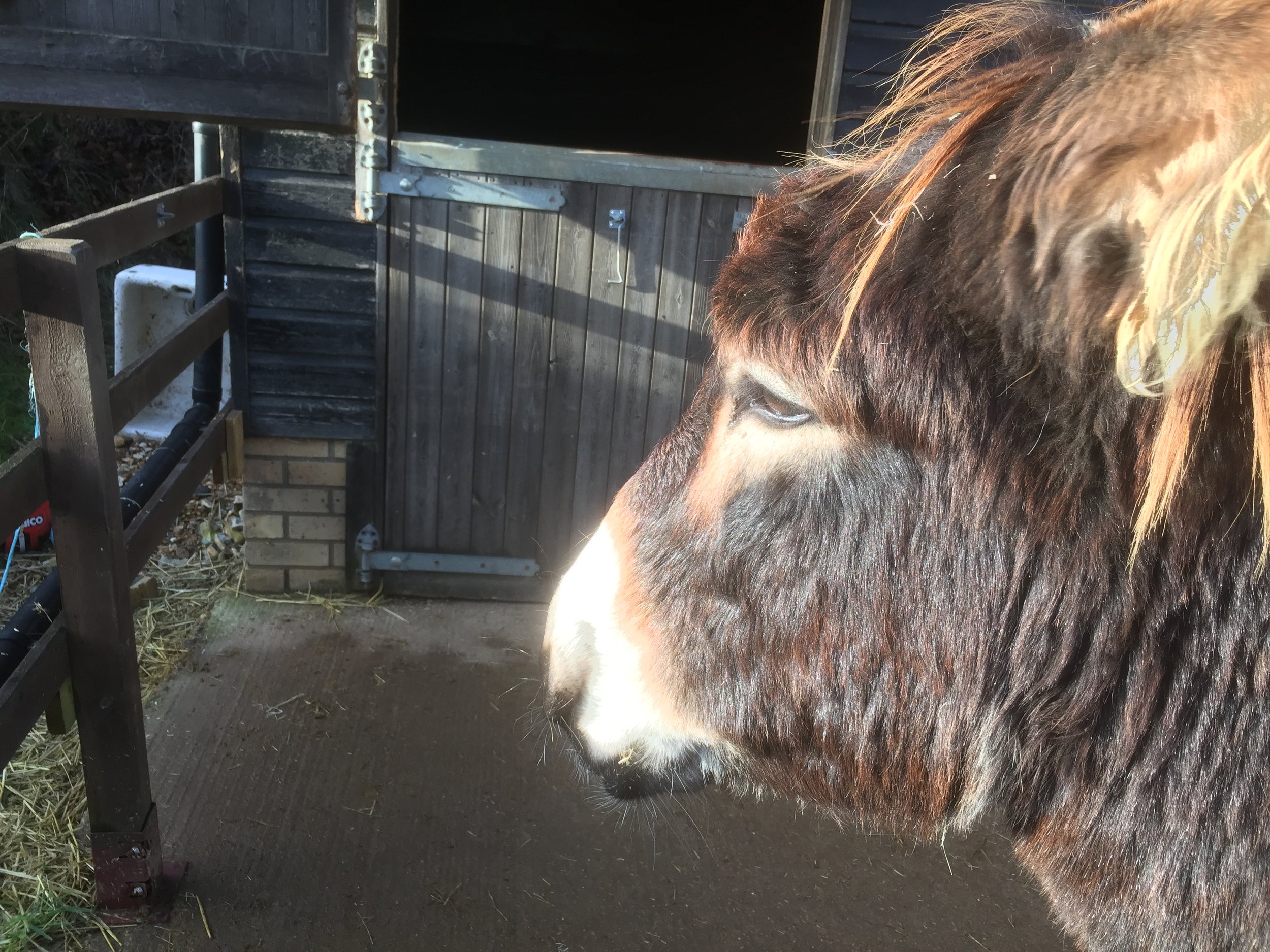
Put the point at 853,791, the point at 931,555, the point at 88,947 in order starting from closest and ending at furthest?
the point at 931,555 → the point at 853,791 → the point at 88,947

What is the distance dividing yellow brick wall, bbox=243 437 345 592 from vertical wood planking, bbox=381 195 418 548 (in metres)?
0.18

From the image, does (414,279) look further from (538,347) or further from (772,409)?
(772,409)

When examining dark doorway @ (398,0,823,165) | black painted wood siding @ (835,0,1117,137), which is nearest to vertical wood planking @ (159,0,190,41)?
black painted wood siding @ (835,0,1117,137)

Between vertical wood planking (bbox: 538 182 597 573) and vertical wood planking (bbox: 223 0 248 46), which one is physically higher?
vertical wood planking (bbox: 223 0 248 46)

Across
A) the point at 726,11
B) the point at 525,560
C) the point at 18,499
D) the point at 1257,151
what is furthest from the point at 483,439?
the point at 726,11

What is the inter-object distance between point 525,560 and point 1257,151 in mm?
3229

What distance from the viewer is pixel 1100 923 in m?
1.02

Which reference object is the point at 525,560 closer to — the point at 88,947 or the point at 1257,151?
the point at 88,947

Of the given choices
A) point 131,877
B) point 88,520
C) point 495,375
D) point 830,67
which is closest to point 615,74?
point 830,67

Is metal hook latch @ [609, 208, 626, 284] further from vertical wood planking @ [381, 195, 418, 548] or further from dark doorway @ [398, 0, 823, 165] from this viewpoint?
dark doorway @ [398, 0, 823, 165]

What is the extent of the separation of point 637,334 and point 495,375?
58cm

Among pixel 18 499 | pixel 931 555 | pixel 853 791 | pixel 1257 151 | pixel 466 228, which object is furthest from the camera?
pixel 466 228

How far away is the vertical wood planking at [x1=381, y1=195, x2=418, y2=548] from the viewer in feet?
10.4

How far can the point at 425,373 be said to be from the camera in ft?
11.1
